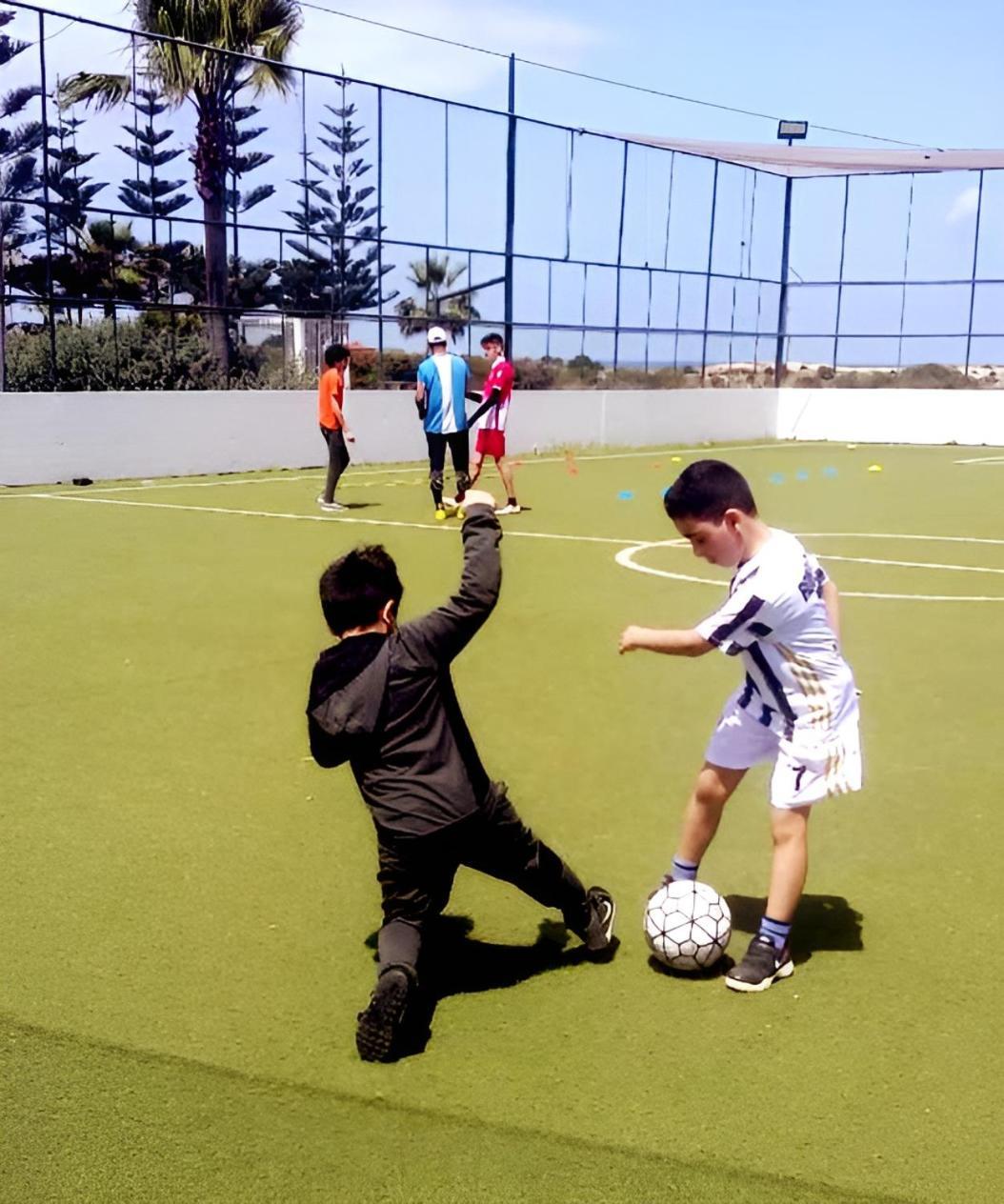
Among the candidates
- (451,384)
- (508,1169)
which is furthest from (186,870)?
(451,384)

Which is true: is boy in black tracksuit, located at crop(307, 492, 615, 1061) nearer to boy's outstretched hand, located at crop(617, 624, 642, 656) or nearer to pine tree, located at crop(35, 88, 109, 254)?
boy's outstretched hand, located at crop(617, 624, 642, 656)

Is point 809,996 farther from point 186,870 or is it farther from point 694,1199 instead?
point 186,870

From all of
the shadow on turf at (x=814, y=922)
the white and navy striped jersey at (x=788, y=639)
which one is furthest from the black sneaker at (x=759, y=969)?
the white and navy striped jersey at (x=788, y=639)

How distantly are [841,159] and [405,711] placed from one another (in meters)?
32.9

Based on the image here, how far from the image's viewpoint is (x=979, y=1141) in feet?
10.1

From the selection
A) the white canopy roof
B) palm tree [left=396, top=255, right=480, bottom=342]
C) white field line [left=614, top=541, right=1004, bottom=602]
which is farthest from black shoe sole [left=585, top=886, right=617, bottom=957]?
the white canopy roof

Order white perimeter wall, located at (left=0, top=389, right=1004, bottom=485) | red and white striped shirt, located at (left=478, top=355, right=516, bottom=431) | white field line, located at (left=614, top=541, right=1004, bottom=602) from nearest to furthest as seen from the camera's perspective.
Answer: white field line, located at (left=614, top=541, right=1004, bottom=602) → red and white striped shirt, located at (left=478, top=355, right=516, bottom=431) → white perimeter wall, located at (left=0, top=389, right=1004, bottom=485)

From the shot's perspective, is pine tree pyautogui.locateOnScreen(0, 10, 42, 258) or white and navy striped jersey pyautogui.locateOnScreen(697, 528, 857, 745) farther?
pine tree pyautogui.locateOnScreen(0, 10, 42, 258)

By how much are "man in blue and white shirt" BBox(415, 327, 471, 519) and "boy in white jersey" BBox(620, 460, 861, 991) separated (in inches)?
451

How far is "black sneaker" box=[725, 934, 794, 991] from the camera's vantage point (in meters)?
3.83

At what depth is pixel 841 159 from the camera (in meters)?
33.7

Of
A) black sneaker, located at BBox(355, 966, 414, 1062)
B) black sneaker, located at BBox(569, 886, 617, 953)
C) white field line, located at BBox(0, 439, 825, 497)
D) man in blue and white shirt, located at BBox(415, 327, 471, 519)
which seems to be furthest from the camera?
white field line, located at BBox(0, 439, 825, 497)

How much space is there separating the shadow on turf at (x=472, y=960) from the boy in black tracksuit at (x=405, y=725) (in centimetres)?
22

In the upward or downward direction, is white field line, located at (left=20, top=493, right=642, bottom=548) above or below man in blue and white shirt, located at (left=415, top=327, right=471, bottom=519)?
below
